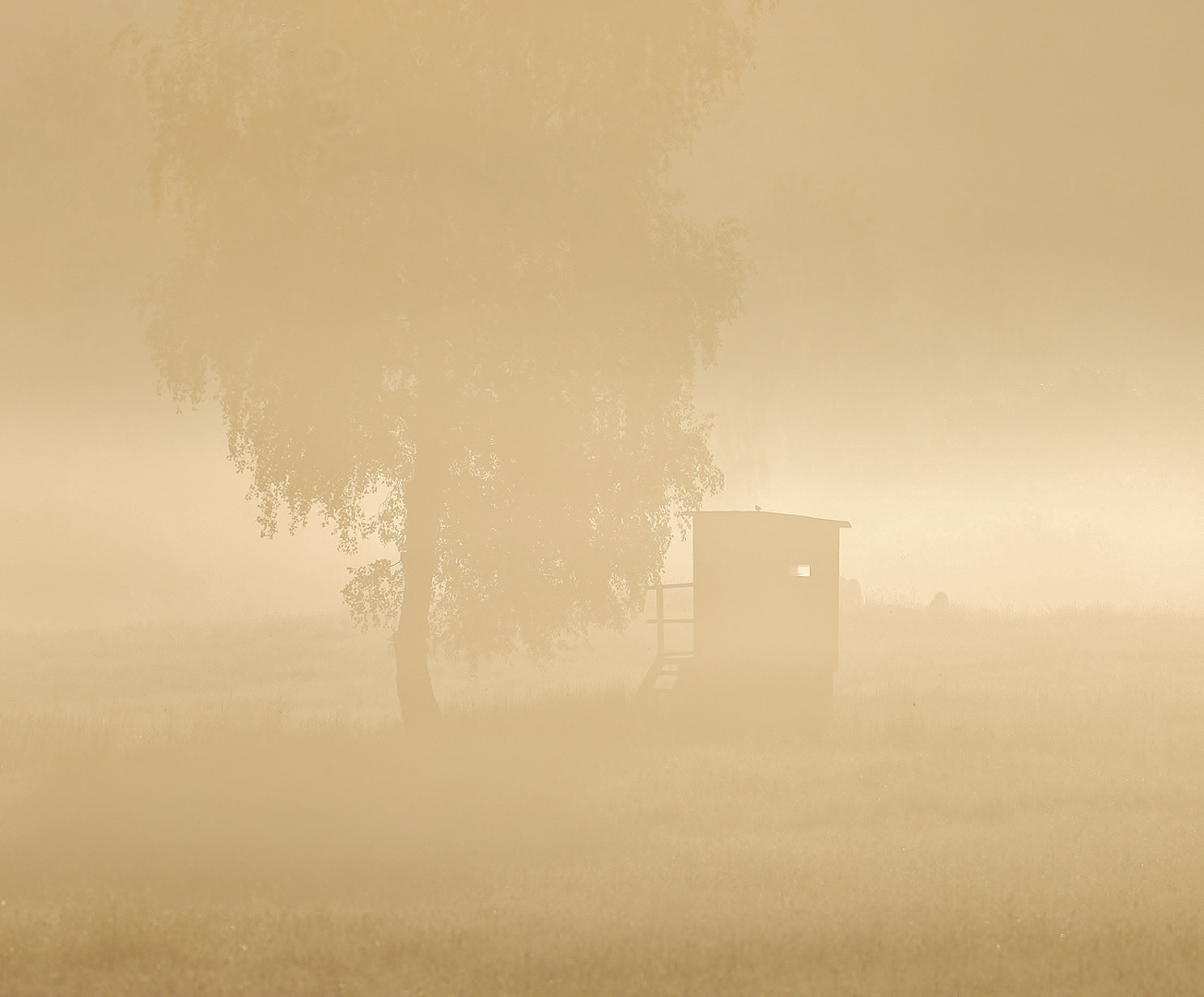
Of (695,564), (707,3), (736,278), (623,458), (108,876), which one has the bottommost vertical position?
(108,876)

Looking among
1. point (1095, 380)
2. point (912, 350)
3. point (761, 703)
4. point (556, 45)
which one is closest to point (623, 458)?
point (761, 703)

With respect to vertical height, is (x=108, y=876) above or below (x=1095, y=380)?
below

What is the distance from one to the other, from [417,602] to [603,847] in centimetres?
824

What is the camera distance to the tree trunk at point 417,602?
21141 millimetres

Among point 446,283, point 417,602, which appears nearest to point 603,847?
point 417,602

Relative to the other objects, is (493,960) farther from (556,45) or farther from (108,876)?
(556,45)

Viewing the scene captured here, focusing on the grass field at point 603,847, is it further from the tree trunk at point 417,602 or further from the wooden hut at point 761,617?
the wooden hut at point 761,617

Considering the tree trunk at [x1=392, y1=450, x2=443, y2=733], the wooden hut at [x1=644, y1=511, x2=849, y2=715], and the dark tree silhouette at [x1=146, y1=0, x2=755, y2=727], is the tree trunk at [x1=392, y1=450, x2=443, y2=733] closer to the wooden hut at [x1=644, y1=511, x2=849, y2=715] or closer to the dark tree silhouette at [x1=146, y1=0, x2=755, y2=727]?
the dark tree silhouette at [x1=146, y1=0, x2=755, y2=727]

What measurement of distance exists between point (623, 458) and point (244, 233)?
302 inches

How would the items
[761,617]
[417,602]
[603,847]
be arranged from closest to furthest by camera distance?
[603,847]
[417,602]
[761,617]

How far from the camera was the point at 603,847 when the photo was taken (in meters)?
14.4

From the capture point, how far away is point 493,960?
Result: 32.6 feet

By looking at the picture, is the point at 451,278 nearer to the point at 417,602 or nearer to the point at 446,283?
the point at 446,283

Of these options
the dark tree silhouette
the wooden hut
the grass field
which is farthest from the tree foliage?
the grass field
